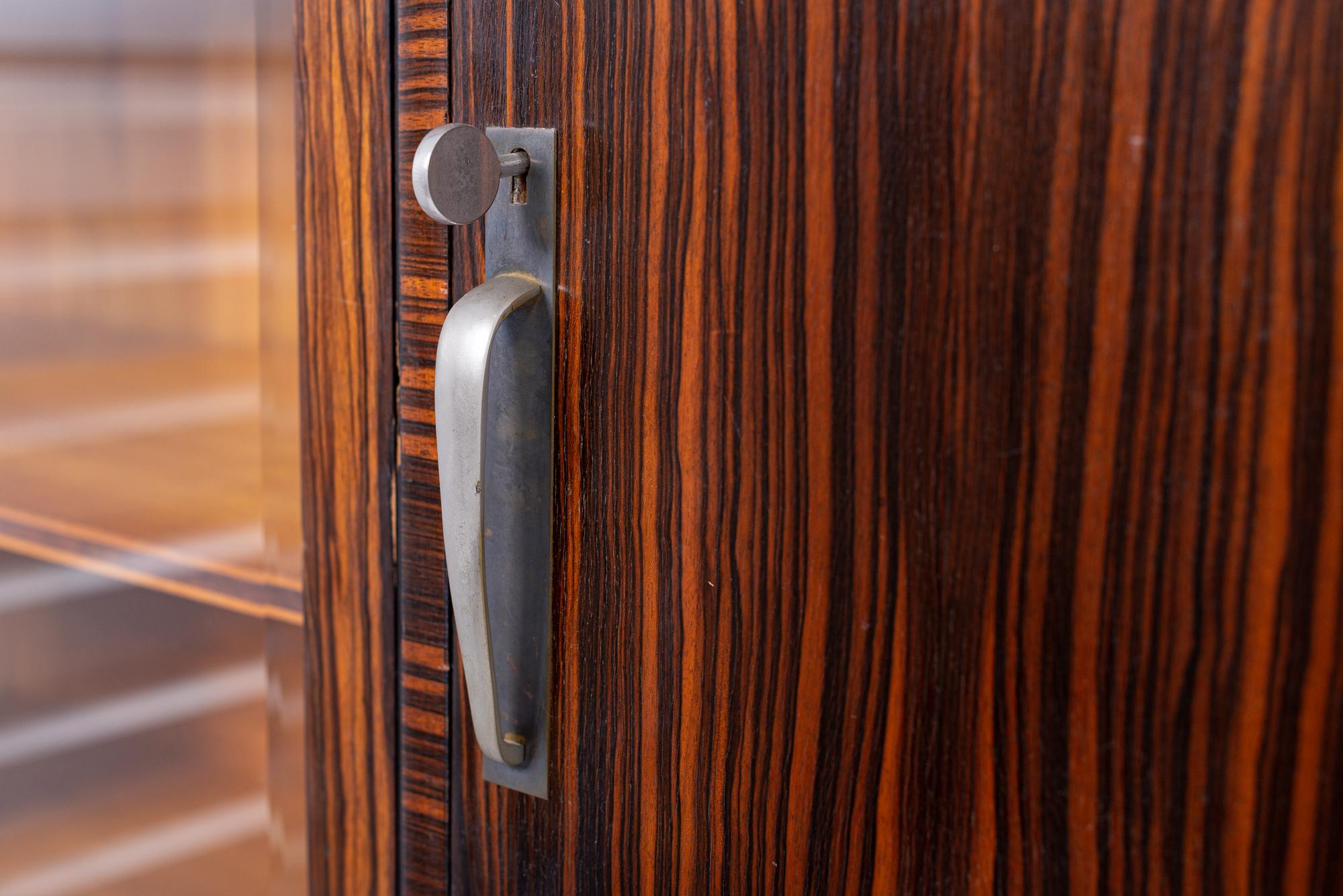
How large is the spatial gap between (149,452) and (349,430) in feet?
0.41

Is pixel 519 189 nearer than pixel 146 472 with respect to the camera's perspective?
Yes

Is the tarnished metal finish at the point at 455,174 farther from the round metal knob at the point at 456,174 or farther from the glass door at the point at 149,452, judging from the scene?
the glass door at the point at 149,452

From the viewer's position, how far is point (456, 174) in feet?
1.17

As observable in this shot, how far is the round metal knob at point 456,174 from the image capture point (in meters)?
0.35

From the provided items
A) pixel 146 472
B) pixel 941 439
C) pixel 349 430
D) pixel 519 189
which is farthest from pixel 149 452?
pixel 941 439

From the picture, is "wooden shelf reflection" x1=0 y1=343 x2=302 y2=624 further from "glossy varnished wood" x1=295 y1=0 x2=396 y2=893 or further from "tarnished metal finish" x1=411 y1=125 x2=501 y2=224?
"tarnished metal finish" x1=411 y1=125 x2=501 y2=224

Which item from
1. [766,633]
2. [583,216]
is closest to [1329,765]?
[766,633]

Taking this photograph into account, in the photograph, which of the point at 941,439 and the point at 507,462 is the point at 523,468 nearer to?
the point at 507,462

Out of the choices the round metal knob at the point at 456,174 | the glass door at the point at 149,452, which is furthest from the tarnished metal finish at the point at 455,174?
the glass door at the point at 149,452

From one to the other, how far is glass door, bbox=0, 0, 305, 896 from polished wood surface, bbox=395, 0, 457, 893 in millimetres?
60

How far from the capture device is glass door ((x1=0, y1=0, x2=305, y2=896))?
48 centimetres

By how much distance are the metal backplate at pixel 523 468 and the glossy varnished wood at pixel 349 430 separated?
0.20 ft

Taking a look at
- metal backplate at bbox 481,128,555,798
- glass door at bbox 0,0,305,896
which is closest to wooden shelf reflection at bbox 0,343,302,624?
glass door at bbox 0,0,305,896

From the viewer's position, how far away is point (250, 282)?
0.48 metres
